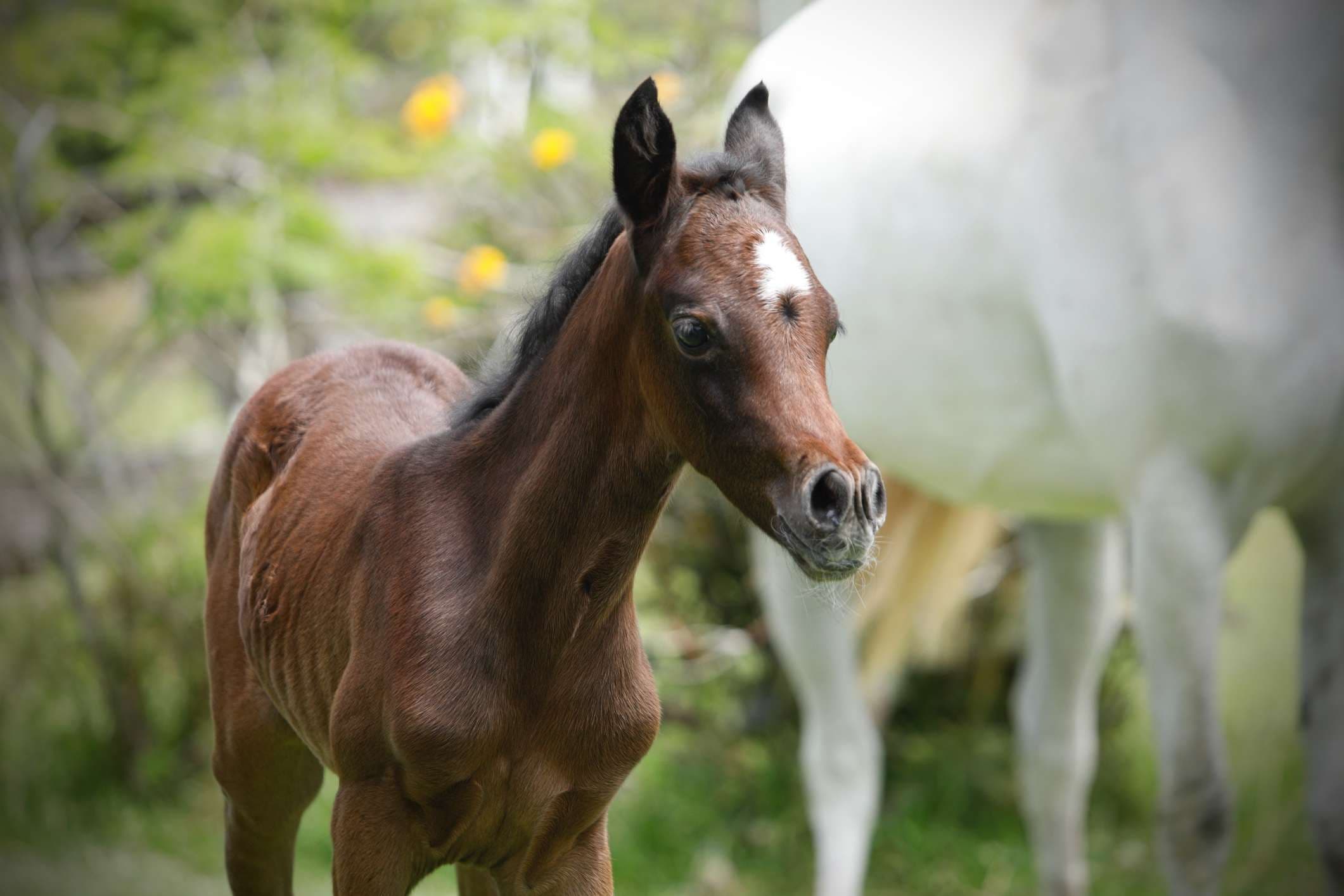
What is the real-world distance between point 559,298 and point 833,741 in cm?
217

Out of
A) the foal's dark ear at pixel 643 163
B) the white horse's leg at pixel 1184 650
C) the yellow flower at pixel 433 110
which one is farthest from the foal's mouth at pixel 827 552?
the yellow flower at pixel 433 110

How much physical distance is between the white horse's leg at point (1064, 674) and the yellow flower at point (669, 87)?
1.90 m

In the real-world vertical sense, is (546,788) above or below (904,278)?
below

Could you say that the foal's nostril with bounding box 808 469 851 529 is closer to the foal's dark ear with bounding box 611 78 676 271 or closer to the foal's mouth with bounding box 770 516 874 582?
the foal's mouth with bounding box 770 516 874 582

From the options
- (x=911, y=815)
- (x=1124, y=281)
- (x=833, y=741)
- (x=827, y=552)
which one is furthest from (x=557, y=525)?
(x=911, y=815)

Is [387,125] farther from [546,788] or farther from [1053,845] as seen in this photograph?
[546,788]

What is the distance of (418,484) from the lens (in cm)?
160

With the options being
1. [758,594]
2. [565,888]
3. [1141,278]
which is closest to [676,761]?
[758,594]

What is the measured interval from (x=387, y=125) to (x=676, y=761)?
9.32 feet

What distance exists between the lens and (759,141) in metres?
1.49

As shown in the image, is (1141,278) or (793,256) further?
(1141,278)

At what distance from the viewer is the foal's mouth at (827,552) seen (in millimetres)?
1208

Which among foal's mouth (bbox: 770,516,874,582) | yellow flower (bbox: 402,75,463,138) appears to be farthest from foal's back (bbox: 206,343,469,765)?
yellow flower (bbox: 402,75,463,138)

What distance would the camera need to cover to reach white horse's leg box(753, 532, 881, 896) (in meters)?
3.35
